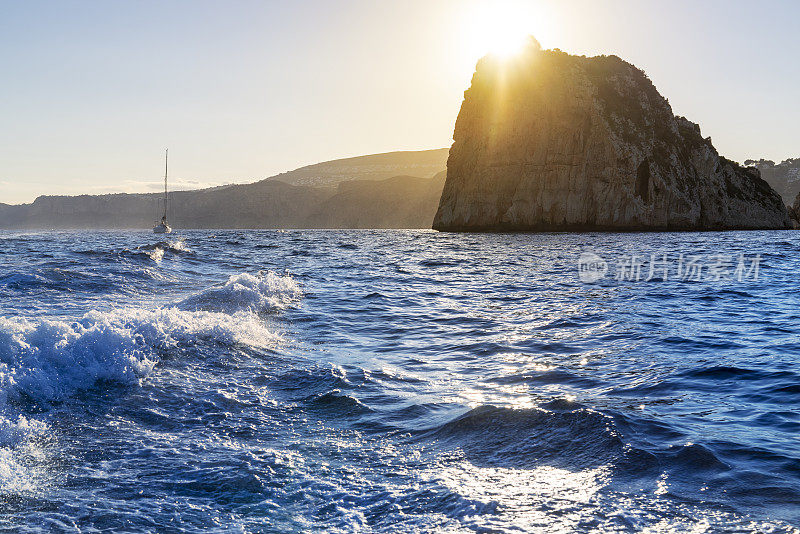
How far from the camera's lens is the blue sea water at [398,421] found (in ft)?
13.8

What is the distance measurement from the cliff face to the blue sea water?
2731 inches

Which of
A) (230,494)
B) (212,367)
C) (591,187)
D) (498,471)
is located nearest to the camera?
(230,494)

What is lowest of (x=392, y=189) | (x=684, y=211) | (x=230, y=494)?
(x=230, y=494)

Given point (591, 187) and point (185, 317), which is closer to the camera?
point (185, 317)

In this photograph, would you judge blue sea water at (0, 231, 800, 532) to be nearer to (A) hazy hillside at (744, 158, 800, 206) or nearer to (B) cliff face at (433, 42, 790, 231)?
(B) cliff face at (433, 42, 790, 231)

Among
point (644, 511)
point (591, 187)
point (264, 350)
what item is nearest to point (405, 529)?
point (644, 511)

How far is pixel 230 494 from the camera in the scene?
14.7 ft

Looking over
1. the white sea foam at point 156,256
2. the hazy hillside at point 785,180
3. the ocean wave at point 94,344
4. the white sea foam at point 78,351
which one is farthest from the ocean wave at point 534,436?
the hazy hillside at point 785,180

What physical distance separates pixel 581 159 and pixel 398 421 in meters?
79.4

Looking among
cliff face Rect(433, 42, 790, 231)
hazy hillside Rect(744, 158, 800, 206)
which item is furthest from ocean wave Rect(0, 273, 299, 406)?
hazy hillside Rect(744, 158, 800, 206)

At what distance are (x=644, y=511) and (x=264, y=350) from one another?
696cm

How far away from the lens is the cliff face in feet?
260

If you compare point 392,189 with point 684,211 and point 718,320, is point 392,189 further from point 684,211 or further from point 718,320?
point 718,320

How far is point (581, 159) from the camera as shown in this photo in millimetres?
79500
